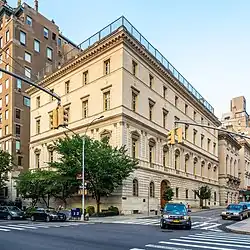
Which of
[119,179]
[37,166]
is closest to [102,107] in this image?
[119,179]

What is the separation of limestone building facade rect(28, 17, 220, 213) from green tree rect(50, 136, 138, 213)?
3.29 m

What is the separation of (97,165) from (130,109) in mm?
10516

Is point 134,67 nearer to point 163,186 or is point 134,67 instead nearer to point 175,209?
point 163,186

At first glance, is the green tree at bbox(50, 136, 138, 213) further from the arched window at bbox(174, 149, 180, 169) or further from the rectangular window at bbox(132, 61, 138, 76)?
the arched window at bbox(174, 149, 180, 169)

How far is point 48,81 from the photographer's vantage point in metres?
60.2

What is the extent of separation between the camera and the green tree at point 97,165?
38688mm

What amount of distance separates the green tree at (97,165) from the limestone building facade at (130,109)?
10.8 ft

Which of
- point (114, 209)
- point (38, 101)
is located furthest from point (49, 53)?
point (114, 209)

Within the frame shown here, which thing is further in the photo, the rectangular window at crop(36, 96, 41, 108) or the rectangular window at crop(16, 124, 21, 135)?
the rectangular window at crop(16, 124, 21, 135)

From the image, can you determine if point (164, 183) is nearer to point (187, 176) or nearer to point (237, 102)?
point (187, 176)

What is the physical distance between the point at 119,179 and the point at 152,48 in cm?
2196

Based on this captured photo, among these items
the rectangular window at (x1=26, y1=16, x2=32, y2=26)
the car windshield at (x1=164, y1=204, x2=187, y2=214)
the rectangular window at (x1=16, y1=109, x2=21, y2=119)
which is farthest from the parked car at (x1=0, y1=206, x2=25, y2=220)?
the rectangular window at (x1=26, y1=16, x2=32, y2=26)

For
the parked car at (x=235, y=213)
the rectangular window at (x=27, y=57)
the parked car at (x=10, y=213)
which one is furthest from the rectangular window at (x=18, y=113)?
the parked car at (x=235, y=213)

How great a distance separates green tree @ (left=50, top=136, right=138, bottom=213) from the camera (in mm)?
38688
